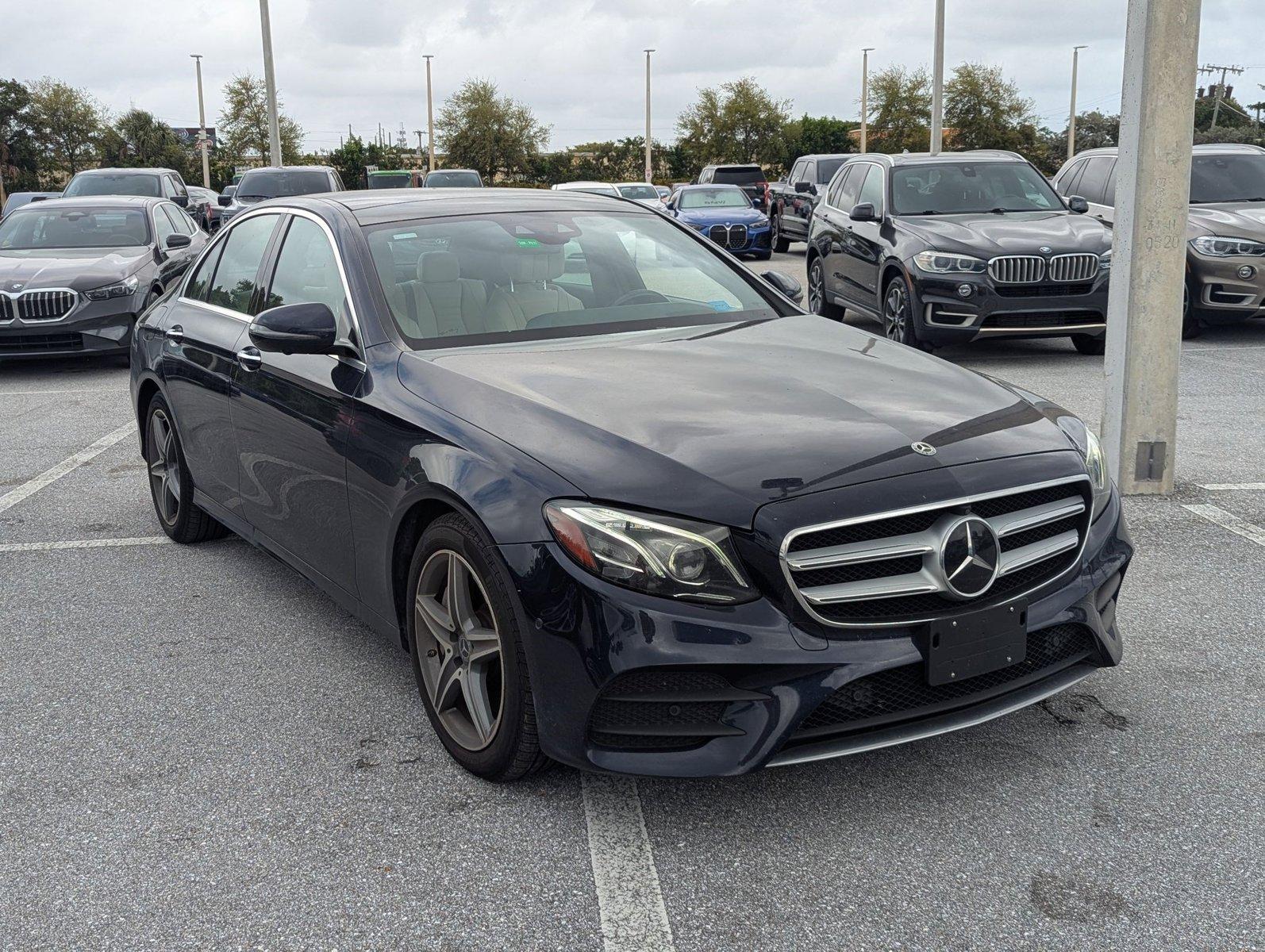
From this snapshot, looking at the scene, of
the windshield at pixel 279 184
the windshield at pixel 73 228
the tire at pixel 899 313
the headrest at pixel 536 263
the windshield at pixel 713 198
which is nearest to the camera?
the headrest at pixel 536 263

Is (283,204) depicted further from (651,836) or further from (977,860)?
(977,860)

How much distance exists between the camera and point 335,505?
13.1 ft

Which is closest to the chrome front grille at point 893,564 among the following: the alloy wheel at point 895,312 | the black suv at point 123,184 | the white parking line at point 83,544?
the white parking line at point 83,544

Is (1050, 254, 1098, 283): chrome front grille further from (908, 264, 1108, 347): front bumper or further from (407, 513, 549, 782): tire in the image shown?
(407, 513, 549, 782): tire

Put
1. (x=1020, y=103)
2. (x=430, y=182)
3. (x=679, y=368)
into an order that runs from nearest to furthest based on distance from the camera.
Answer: (x=679, y=368) → (x=430, y=182) → (x=1020, y=103)

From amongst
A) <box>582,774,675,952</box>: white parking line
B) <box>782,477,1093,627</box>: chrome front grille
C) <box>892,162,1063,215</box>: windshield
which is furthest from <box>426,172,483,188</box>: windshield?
<box>782,477,1093,627</box>: chrome front grille

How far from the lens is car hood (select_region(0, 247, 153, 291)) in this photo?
11.1 meters

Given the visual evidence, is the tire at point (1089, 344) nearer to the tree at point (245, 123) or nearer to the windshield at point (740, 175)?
the windshield at point (740, 175)

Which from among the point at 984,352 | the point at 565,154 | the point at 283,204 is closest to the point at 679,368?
the point at 283,204

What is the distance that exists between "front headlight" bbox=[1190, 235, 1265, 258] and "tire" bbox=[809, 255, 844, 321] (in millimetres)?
3446

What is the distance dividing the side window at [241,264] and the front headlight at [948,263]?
20.6 ft

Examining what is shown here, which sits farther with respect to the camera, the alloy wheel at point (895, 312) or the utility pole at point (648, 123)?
the utility pole at point (648, 123)

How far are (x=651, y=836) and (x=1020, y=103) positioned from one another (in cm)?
6296

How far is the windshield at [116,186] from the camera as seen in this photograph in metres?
19.1
